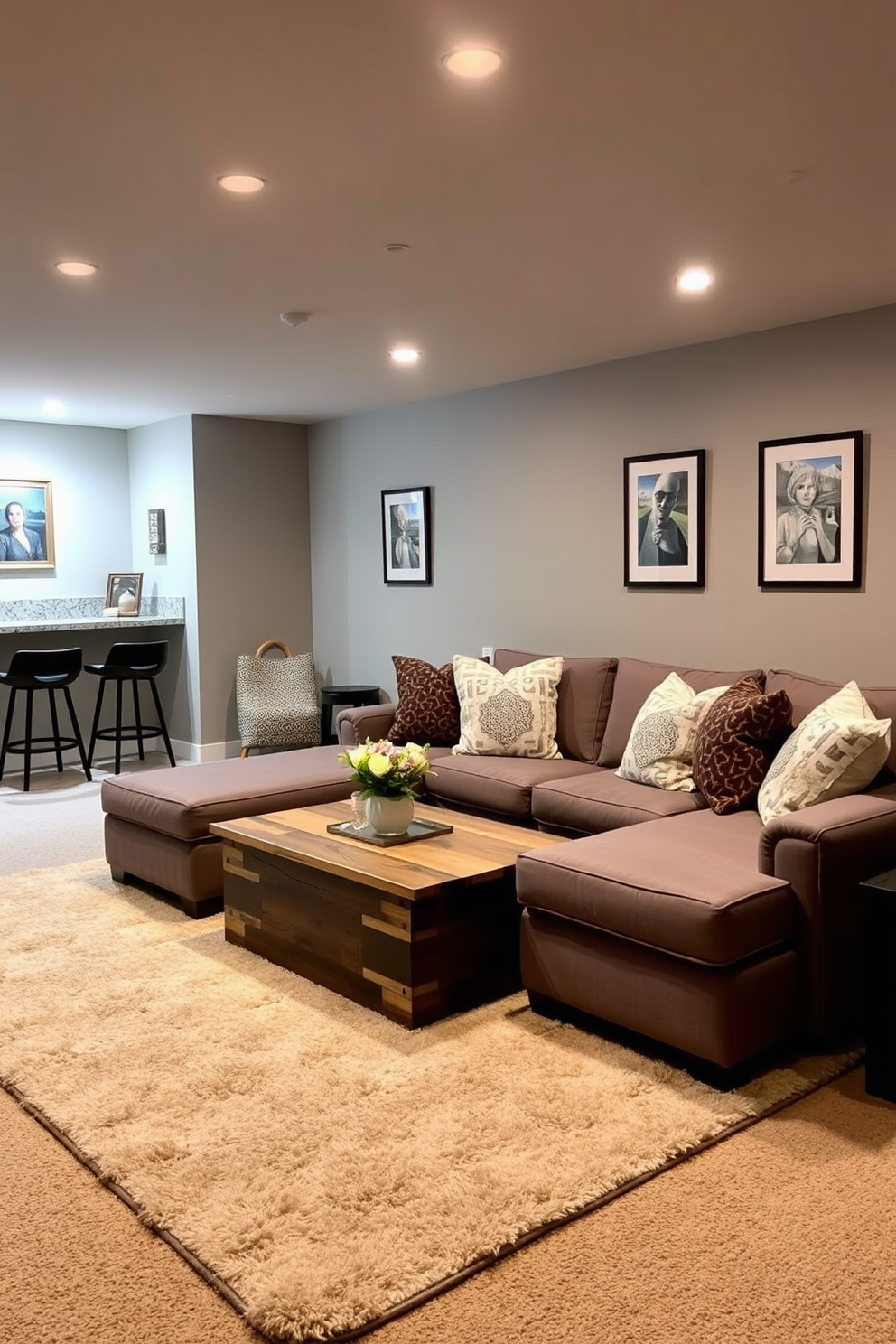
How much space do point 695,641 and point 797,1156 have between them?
302cm

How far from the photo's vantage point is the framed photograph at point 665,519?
507 centimetres

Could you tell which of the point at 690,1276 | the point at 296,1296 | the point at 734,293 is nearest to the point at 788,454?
the point at 734,293

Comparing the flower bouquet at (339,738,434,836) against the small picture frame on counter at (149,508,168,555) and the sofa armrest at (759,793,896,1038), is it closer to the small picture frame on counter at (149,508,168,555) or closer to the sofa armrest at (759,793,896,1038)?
the sofa armrest at (759,793,896,1038)

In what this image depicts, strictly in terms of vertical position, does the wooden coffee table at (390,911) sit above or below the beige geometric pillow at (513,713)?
below

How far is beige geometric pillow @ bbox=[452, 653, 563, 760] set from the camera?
16.3ft

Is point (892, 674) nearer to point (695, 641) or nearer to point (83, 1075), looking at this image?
point (695, 641)

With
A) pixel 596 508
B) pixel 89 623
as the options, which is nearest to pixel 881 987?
pixel 596 508

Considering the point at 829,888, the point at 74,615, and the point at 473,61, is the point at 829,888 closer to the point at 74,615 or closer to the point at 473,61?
the point at 473,61

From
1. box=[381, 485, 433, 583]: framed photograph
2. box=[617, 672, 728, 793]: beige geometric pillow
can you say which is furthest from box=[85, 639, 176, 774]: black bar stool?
box=[617, 672, 728, 793]: beige geometric pillow

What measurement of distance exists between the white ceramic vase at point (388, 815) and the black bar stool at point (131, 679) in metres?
3.59

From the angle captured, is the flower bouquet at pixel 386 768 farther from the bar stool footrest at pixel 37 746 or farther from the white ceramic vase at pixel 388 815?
the bar stool footrest at pixel 37 746

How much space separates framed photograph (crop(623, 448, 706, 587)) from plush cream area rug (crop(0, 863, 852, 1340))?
8.39ft

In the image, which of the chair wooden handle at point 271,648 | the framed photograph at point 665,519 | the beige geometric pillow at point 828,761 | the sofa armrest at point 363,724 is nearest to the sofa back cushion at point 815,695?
the beige geometric pillow at point 828,761

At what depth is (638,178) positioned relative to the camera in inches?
115
